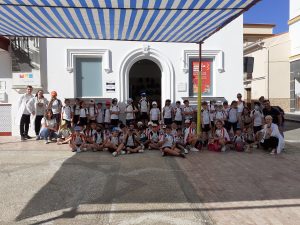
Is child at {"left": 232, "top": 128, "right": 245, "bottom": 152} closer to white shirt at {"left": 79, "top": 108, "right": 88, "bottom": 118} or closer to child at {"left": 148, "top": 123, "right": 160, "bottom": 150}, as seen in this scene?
child at {"left": 148, "top": 123, "right": 160, "bottom": 150}

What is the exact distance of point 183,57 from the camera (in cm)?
1117

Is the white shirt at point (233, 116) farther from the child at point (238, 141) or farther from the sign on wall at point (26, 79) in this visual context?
the sign on wall at point (26, 79)

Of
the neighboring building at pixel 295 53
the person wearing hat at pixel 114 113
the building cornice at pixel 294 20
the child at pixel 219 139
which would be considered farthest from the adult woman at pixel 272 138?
the building cornice at pixel 294 20

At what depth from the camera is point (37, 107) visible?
10.0 metres

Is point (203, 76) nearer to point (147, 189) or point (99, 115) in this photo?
point (99, 115)

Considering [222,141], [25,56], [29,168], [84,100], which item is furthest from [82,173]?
[25,56]

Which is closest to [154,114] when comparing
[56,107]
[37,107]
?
[56,107]

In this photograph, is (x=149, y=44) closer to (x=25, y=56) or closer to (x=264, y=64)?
(x=25, y=56)

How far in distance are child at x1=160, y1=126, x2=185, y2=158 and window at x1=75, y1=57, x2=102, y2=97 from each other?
149 inches

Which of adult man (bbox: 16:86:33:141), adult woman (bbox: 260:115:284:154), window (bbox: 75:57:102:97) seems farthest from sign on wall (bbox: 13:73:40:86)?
adult woman (bbox: 260:115:284:154)

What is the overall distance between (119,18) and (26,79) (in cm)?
610

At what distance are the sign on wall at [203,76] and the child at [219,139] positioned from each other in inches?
106

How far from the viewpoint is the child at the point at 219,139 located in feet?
28.6

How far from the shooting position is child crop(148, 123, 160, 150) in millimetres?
8703
